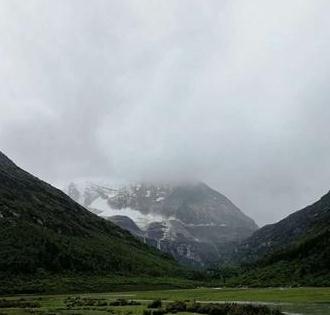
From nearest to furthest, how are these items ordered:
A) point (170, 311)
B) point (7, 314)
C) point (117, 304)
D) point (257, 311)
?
point (257, 311)
point (170, 311)
point (7, 314)
point (117, 304)

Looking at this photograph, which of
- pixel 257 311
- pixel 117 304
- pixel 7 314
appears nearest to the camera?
pixel 257 311

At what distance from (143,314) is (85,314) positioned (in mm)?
12823

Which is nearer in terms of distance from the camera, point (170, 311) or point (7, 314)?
point (170, 311)

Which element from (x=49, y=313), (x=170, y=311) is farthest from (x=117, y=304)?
(x=170, y=311)

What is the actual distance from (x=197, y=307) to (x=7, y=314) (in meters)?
32.2

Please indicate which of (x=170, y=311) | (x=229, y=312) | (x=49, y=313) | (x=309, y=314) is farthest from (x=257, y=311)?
(x=49, y=313)

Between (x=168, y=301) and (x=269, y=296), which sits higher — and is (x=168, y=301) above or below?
below

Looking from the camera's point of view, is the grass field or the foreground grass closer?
the grass field

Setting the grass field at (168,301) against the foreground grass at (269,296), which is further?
the foreground grass at (269,296)

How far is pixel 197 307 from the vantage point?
93.9 m

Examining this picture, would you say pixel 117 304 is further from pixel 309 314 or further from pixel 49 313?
pixel 309 314

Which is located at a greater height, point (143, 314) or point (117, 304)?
point (117, 304)

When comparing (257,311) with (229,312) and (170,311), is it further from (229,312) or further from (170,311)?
(170,311)

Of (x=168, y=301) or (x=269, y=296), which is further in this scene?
(x=269, y=296)
